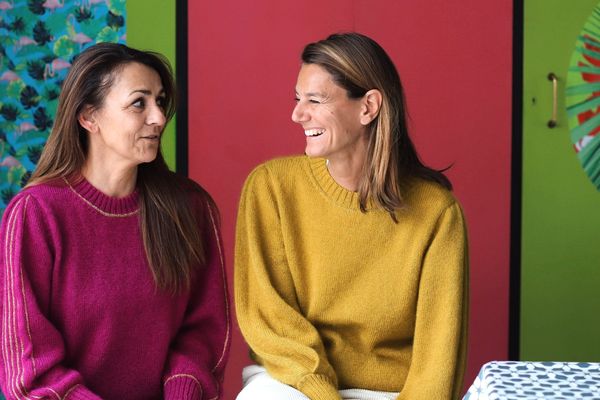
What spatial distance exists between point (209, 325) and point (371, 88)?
2.45 ft

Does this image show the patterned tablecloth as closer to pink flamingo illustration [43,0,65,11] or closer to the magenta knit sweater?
the magenta knit sweater

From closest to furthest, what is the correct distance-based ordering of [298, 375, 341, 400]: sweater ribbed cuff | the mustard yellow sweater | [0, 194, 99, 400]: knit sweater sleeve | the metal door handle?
[0, 194, 99, 400]: knit sweater sleeve < [298, 375, 341, 400]: sweater ribbed cuff < the mustard yellow sweater < the metal door handle

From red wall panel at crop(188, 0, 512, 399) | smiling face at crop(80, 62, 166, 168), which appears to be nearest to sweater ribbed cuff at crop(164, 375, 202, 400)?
smiling face at crop(80, 62, 166, 168)

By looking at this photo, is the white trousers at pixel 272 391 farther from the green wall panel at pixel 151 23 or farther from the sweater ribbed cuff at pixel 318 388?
the green wall panel at pixel 151 23

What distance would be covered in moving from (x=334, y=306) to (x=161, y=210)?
50 cm

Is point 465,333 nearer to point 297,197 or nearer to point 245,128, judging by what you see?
point 297,197

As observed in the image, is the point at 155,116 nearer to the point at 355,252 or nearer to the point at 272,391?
the point at 355,252

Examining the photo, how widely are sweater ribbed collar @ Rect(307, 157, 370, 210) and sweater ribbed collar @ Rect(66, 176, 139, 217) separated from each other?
50 cm

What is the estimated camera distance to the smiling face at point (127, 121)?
2119 millimetres

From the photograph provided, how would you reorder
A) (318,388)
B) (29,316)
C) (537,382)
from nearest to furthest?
(537,382)
(29,316)
(318,388)

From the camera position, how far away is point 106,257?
2.09 meters

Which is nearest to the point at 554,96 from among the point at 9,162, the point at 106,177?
the point at 106,177

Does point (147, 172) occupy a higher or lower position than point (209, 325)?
higher

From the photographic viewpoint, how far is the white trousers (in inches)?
82.7
